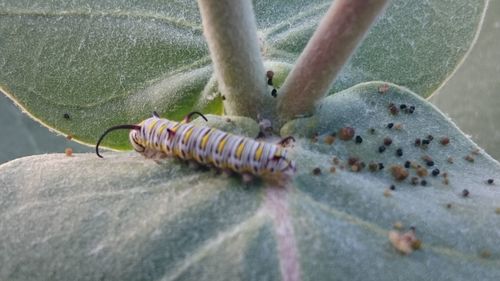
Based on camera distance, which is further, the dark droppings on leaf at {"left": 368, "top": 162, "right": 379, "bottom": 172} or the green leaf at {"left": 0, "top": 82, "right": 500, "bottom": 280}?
the dark droppings on leaf at {"left": 368, "top": 162, "right": 379, "bottom": 172}

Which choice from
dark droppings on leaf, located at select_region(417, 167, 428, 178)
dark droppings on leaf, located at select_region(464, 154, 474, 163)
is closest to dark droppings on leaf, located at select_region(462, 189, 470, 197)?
dark droppings on leaf, located at select_region(417, 167, 428, 178)

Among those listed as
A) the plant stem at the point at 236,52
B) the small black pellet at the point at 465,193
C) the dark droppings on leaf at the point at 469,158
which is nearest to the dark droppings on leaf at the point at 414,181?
the small black pellet at the point at 465,193

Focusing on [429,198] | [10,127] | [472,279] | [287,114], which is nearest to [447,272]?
[472,279]

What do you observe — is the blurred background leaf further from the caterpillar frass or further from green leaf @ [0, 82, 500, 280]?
the caterpillar frass

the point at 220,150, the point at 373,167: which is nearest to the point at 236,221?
the point at 220,150

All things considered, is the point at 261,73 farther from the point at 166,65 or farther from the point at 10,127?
the point at 10,127

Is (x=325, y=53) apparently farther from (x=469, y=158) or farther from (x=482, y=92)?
(x=482, y=92)

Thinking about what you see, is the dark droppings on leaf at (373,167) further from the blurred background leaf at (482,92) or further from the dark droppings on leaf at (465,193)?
the blurred background leaf at (482,92)
